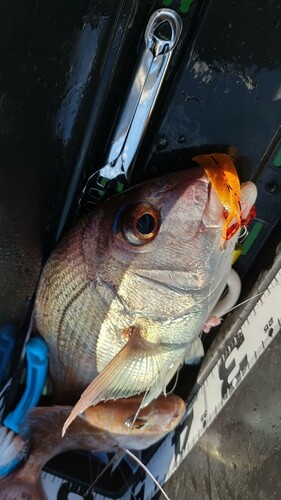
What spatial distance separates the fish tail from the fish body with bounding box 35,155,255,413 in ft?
1.63

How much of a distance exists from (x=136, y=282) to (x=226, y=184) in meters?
0.42

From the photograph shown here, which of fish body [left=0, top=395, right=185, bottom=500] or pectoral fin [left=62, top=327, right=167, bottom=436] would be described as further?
fish body [left=0, top=395, right=185, bottom=500]

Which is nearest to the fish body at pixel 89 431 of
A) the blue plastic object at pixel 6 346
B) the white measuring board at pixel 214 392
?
the white measuring board at pixel 214 392

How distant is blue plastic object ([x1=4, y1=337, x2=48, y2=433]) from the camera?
1802 millimetres

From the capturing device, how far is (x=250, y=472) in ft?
5.72

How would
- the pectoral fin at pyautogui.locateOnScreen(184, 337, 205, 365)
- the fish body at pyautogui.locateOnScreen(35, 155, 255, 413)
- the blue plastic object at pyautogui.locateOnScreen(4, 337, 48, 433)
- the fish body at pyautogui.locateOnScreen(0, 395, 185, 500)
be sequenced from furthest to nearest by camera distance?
1. the pectoral fin at pyautogui.locateOnScreen(184, 337, 205, 365)
2. the fish body at pyautogui.locateOnScreen(0, 395, 185, 500)
3. the blue plastic object at pyautogui.locateOnScreen(4, 337, 48, 433)
4. the fish body at pyautogui.locateOnScreen(35, 155, 255, 413)

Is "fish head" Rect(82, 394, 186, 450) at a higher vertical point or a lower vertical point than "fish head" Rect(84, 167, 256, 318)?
lower

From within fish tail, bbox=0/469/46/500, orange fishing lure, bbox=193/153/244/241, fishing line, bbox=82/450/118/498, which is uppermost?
orange fishing lure, bbox=193/153/244/241

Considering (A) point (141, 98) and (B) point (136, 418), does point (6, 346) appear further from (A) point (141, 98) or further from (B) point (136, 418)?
(A) point (141, 98)

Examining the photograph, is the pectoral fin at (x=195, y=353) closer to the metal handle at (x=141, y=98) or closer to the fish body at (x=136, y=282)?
the fish body at (x=136, y=282)

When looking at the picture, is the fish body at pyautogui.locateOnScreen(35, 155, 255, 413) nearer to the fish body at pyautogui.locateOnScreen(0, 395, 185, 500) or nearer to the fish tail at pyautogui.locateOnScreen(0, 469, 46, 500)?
the fish body at pyautogui.locateOnScreen(0, 395, 185, 500)

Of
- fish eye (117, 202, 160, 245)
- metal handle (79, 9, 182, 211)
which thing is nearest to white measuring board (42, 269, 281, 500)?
fish eye (117, 202, 160, 245)

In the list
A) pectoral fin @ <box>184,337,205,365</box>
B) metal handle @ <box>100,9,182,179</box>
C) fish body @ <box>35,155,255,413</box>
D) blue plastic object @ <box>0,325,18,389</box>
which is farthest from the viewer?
pectoral fin @ <box>184,337,205,365</box>

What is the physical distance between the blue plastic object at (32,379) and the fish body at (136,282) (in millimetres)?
44
